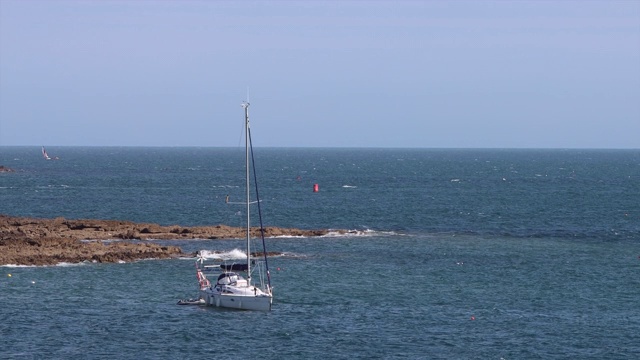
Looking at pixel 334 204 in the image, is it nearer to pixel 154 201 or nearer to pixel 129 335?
pixel 154 201

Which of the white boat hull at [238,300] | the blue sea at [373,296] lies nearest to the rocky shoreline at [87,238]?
the blue sea at [373,296]

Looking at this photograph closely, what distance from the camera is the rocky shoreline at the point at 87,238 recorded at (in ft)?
229

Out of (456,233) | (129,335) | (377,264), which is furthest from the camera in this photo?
(456,233)

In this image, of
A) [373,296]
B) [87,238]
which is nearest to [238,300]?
[373,296]

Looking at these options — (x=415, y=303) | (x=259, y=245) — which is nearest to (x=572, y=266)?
(x=415, y=303)

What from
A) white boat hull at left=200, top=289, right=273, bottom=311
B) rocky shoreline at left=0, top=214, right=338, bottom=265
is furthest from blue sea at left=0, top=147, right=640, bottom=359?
rocky shoreline at left=0, top=214, right=338, bottom=265

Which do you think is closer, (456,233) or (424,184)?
(456,233)

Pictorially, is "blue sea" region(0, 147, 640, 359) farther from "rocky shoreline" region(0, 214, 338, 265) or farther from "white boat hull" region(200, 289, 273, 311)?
"rocky shoreline" region(0, 214, 338, 265)

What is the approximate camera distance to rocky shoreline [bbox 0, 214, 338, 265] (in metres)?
69.8

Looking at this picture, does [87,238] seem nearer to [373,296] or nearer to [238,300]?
[238,300]

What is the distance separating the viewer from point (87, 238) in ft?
268

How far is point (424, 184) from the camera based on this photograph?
179250 millimetres

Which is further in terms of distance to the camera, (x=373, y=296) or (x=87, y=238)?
(x=87, y=238)

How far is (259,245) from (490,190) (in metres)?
88.9
